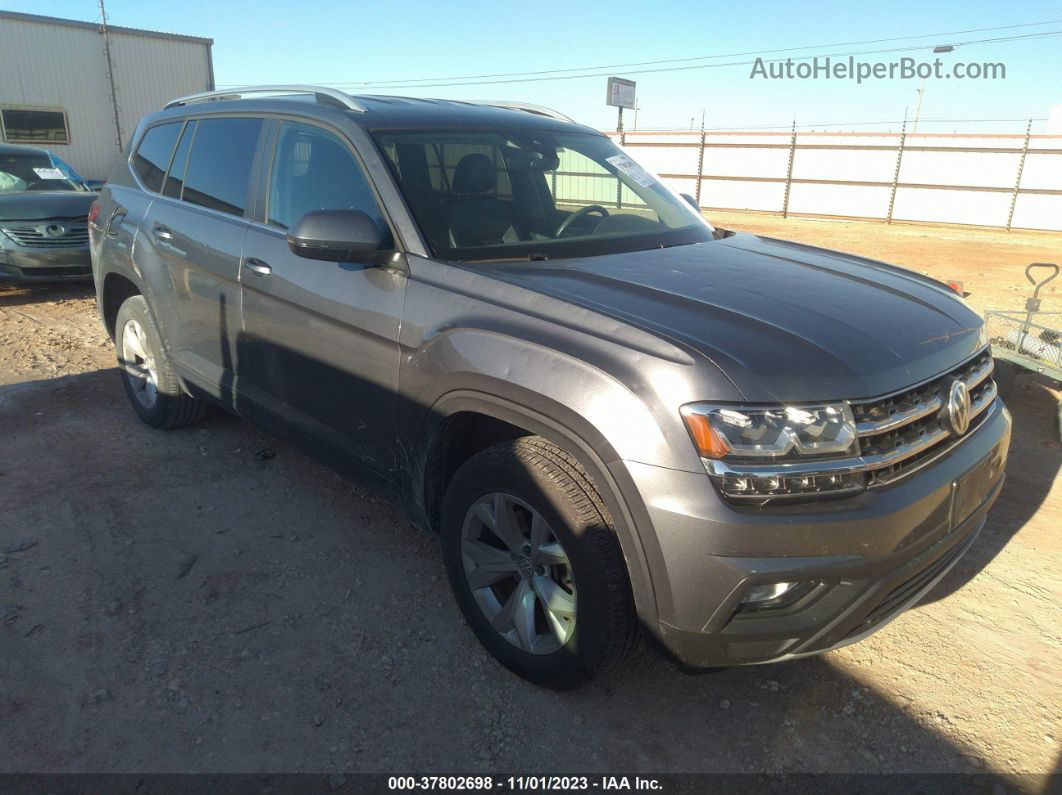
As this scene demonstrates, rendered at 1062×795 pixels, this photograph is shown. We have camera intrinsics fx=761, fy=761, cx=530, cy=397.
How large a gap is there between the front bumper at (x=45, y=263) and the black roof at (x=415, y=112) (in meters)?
5.60

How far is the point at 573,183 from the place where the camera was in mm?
3633

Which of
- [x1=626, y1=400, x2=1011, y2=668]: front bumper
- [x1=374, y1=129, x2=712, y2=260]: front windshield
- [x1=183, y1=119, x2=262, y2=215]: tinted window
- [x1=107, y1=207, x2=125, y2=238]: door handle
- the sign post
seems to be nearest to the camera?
[x1=626, y1=400, x2=1011, y2=668]: front bumper

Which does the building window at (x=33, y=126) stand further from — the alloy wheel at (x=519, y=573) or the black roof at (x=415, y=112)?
the alloy wheel at (x=519, y=573)

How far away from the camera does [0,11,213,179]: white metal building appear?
1945 centimetres

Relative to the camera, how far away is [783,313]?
7.82ft

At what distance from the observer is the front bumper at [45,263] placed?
27.4ft

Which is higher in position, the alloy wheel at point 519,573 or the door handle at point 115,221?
the door handle at point 115,221

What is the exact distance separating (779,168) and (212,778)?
24673 mm

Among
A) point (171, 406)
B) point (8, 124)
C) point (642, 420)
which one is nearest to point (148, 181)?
point (171, 406)

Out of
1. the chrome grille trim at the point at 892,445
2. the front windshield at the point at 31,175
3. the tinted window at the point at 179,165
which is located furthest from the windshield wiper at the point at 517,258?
the front windshield at the point at 31,175

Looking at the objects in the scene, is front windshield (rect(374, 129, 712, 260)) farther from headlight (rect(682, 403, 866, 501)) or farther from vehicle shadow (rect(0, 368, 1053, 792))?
vehicle shadow (rect(0, 368, 1053, 792))

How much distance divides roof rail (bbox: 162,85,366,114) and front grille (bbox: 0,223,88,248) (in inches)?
199

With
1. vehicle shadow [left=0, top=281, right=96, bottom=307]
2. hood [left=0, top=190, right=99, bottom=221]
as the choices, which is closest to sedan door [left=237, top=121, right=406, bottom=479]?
vehicle shadow [left=0, top=281, right=96, bottom=307]

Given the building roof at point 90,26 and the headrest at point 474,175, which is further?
the building roof at point 90,26
